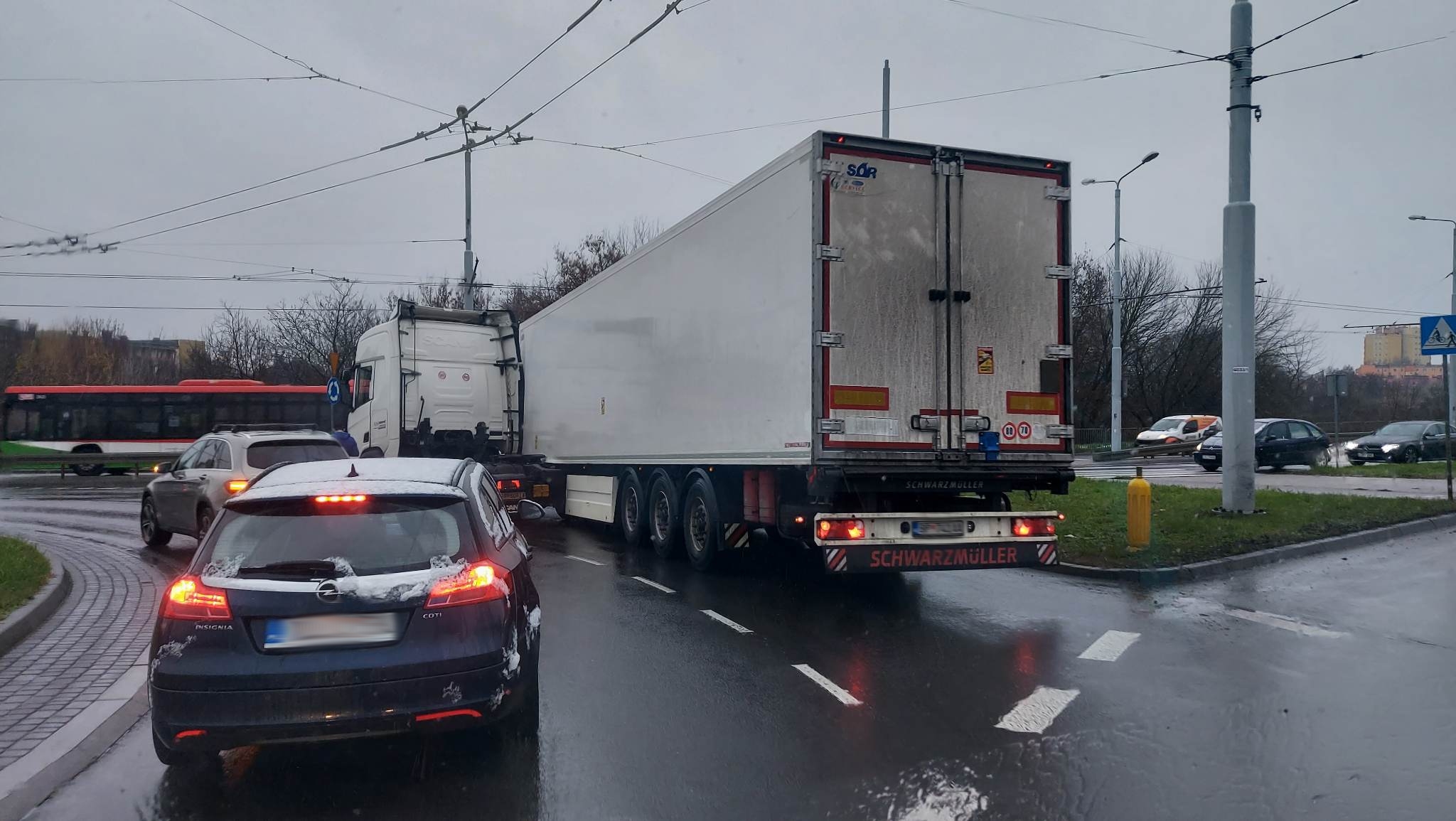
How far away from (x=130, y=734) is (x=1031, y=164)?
7755mm

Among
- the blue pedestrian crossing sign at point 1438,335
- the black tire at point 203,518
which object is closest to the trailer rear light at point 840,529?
the black tire at point 203,518

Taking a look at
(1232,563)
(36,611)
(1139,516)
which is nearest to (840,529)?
(1139,516)

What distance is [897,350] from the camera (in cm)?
814

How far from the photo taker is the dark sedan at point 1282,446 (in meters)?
26.9

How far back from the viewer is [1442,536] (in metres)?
12.4

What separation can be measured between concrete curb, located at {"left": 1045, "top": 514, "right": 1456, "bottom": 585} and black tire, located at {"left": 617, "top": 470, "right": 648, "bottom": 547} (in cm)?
497

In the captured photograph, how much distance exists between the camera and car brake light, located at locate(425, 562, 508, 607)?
4449 millimetres

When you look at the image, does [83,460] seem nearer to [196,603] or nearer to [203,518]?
[203,518]

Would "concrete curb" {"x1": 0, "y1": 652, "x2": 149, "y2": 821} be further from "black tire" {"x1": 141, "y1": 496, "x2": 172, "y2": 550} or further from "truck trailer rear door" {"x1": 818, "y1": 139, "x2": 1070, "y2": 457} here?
"black tire" {"x1": 141, "y1": 496, "x2": 172, "y2": 550}

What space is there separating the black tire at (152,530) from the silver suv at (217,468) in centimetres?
3

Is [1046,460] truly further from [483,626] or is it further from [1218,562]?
[483,626]

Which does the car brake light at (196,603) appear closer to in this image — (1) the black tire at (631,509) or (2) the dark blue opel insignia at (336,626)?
(2) the dark blue opel insignia at (336,626)

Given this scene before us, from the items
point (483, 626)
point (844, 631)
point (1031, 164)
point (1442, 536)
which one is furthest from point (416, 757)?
point (1442, 536)

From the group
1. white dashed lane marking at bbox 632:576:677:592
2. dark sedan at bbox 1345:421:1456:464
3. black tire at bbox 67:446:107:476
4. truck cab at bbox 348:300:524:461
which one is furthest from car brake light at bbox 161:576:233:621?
black tire at bbox 67:446:107:476
